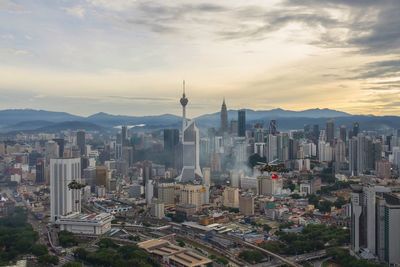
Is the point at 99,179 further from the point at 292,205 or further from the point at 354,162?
the point at 354,162

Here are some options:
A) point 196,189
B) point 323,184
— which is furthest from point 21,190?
point 323,184

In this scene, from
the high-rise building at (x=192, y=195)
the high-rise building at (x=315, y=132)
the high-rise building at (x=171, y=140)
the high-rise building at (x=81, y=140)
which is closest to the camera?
the high-rise building at (x=192, y=195)

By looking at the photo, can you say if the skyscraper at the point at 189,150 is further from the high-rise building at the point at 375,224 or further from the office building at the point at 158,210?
the high-rise building at the point at 375,224

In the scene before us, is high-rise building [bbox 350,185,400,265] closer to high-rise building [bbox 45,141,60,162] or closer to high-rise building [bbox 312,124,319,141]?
high-rise building [bbox 45,141,60,162]

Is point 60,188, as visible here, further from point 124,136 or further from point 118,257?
point 124,136

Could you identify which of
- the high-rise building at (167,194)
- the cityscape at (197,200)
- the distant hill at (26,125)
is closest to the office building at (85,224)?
the cityscape at (197,200)

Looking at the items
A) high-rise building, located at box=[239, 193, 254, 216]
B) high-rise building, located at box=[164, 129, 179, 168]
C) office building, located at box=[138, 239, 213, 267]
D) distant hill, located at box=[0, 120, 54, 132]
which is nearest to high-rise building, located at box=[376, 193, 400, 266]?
office building, located at box=[138, 239, 213, 267]
